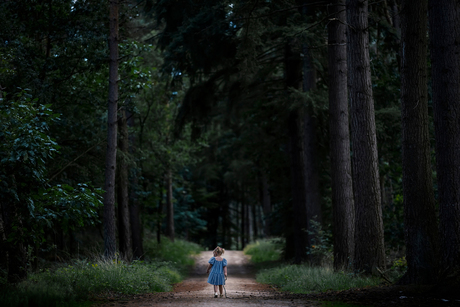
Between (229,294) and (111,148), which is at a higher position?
(111,148)

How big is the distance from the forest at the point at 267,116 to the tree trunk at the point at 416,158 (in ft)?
0.09

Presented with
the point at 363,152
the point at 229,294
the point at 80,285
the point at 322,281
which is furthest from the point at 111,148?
the point at 363,152

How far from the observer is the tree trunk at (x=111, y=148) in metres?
12.6

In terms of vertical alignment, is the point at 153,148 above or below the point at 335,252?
above

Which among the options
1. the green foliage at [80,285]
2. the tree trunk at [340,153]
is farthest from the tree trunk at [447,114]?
the green foliage at [80,285]

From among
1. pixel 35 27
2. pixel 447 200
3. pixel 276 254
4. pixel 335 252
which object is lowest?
pixel 276 254

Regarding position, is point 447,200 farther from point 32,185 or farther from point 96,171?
point 96,171

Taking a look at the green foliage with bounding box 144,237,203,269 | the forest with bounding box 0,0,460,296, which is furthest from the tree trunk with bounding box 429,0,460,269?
the green foliage with bounding box 144,237,203,269

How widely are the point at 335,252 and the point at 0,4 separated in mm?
12416

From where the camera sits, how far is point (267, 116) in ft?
64.4

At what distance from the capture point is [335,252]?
13.4 m

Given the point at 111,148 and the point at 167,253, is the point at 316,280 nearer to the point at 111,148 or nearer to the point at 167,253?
the point at 111,148

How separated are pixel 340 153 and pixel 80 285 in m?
8.13

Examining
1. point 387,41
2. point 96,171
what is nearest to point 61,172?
point 96,171
